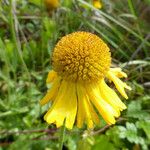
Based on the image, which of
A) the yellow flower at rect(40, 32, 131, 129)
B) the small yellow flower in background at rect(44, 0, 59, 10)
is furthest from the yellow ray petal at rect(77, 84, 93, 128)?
the small yellow flower in background at rect(44, 0, 59, 10)

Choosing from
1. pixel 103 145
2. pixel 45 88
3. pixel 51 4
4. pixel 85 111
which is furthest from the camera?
pixel 51 4

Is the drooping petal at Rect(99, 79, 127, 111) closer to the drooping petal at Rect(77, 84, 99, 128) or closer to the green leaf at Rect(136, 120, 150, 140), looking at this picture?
the drooping petal at Rect(77, 84, 99, 128)

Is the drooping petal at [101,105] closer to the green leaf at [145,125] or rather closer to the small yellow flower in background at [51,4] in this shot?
the green leaf at [145,125]

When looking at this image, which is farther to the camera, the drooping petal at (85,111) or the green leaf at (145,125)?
the green leaf at (145,125)

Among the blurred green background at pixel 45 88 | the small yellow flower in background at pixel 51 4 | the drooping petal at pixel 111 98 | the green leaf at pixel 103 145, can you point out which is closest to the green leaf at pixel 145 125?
the blurred green background at pixel 45 88

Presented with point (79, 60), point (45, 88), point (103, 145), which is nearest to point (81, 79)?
point (79, 60)

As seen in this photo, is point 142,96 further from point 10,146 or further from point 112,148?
point 10,146

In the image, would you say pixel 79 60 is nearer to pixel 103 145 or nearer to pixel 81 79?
pixel 81 79
